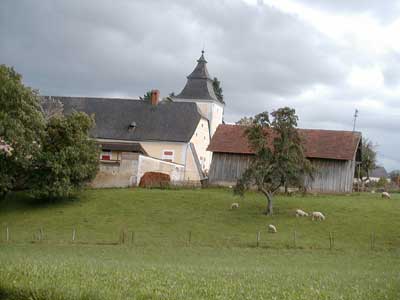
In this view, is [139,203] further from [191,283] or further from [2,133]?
[191,283]

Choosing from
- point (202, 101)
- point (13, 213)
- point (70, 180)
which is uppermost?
point (202, 101)

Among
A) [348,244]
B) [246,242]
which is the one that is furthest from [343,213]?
[246,242]

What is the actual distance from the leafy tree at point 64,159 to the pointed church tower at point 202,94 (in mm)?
35621

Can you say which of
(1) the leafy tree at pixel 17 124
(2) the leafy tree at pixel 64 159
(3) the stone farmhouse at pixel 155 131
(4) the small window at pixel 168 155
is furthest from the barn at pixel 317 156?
(1) the leafy tree at pixel 17 124

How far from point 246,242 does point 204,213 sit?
29.7 feet

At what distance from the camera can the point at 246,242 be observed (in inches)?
1396

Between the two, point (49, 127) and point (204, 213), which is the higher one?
point (49, 127)

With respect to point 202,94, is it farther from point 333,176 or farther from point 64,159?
point 64,159

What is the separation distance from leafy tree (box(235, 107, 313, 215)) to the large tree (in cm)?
1451

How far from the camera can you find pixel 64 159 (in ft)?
158

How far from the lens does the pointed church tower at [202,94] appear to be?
282 ft

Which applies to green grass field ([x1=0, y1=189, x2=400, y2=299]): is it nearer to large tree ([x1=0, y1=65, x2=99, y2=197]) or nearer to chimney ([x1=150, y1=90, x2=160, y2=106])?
large tree ([x1=0, y1=65, x2=99, y2=197])

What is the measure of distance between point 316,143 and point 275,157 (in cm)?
1561

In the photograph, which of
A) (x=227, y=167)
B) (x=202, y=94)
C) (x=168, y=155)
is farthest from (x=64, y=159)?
(x=202, y=94)
